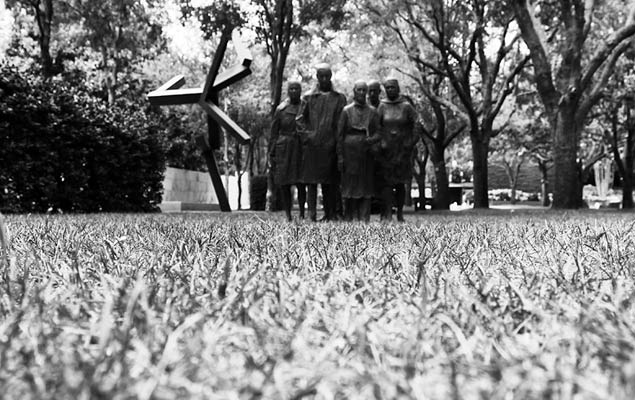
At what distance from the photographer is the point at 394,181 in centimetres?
902

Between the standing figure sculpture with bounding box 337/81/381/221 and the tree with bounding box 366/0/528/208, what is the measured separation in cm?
1192

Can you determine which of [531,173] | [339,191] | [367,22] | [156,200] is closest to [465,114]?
[367,22]

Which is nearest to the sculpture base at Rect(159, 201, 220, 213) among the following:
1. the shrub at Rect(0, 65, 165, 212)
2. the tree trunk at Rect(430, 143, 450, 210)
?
the shrub at Rect(0, 65, 165, 212)

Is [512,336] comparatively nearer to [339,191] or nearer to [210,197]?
[339,191]

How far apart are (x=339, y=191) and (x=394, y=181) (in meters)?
1.11

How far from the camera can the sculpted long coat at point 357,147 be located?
331 inches

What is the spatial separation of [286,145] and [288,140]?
0.27 ft

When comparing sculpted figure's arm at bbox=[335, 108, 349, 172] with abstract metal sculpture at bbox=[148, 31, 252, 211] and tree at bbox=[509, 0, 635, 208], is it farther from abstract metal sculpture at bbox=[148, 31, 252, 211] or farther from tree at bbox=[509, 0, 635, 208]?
tree at bbox=[509, 0, 635, 208]

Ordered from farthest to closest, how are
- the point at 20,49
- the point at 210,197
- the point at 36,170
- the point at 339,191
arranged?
the point at 210,197
the point at 20,49
the point at 36,170
the point at 339,191

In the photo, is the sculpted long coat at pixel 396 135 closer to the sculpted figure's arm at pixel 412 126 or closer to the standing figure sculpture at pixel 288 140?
the sculpted figure's arm at pixel 412 126

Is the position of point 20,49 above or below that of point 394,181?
above

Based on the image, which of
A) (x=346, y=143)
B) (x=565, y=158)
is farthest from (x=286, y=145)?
(x=565, y=158)

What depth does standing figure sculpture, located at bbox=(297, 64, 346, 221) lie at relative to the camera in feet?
27.7

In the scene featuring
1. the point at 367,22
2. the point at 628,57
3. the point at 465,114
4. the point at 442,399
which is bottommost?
the point at 442,399
